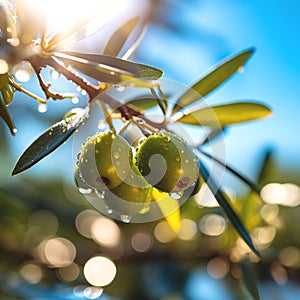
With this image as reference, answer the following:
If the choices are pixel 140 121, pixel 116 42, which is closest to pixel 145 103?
pixel 116 42

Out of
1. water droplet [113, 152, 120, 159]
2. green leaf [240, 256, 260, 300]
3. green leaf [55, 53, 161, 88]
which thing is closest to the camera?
green leaf [55, 53, 161, 88]

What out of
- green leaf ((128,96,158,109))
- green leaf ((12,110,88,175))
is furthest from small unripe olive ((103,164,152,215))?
green leaf ((128,96,158,109))

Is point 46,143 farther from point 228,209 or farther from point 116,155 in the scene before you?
point 228,209

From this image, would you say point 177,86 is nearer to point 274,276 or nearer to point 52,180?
point 274,276

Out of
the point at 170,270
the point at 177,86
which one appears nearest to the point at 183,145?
the point at 177,86

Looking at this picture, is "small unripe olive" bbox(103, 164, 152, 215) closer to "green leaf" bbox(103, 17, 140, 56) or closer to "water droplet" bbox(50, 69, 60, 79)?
"water droplet" bbox(50, 69, 60, 79)

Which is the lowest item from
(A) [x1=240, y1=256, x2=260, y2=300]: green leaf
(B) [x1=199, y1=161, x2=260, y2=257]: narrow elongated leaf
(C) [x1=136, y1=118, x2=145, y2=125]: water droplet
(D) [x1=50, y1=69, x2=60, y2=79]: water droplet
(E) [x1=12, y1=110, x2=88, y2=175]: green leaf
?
(A) [x1=240, y1=256, x2=260, y2=300]: green leaf

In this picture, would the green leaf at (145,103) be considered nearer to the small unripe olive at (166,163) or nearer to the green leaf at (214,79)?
the green leaf at (214,79)
